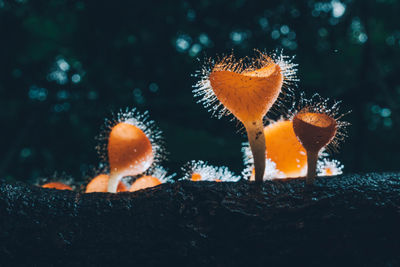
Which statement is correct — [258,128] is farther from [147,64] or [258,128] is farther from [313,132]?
[147,64]

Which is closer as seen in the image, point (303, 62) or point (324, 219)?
point (324, 219)

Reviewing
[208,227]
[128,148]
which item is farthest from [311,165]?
[128,148]

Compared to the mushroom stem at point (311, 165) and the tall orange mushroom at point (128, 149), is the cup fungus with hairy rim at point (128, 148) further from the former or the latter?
the mushroom stem at point (311, 165)

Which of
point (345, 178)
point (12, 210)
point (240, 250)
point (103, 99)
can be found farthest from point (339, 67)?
point (12, 210)

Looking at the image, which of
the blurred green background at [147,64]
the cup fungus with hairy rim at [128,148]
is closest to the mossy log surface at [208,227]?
the cup fungus with hairy rim at [128,148]

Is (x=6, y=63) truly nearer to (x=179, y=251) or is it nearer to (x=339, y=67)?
(x=179, y=251)
